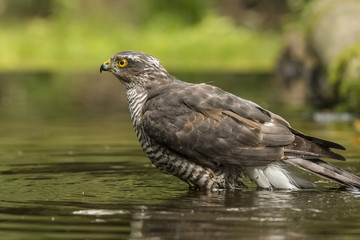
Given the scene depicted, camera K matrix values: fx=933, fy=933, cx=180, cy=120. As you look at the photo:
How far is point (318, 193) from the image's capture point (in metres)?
7.41

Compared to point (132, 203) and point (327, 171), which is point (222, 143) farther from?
point (132, 203)

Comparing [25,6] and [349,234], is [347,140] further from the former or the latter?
[25,6]

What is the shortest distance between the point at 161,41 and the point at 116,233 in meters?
24.8

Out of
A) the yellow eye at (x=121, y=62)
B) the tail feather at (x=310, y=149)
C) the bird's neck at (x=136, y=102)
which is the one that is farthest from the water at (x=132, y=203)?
the yellow eye at (x=121, y=62)

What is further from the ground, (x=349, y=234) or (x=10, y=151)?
(x=10, y=151)

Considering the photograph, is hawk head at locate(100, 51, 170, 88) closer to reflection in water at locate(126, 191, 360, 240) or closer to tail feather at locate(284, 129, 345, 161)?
reflection in water at locate(126, 191, 360, 240)

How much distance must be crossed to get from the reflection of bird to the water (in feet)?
0.52

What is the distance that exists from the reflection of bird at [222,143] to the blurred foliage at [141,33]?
59.3 ft

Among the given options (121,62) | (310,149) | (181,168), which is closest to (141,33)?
(121,62)

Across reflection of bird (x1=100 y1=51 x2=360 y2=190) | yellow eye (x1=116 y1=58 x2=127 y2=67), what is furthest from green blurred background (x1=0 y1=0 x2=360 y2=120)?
reflection of bird (x1=100 y1=51 x2=360 y2=190)

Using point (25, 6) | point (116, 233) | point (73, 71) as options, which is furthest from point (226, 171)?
point (25, 6)

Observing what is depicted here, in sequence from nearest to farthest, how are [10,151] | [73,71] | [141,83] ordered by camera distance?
[141,83]
[10,151]
[73,71]

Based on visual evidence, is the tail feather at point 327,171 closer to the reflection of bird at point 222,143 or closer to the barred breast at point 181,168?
the reflection of bird at point 222,143

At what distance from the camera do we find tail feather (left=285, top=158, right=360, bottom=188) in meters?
7.35
